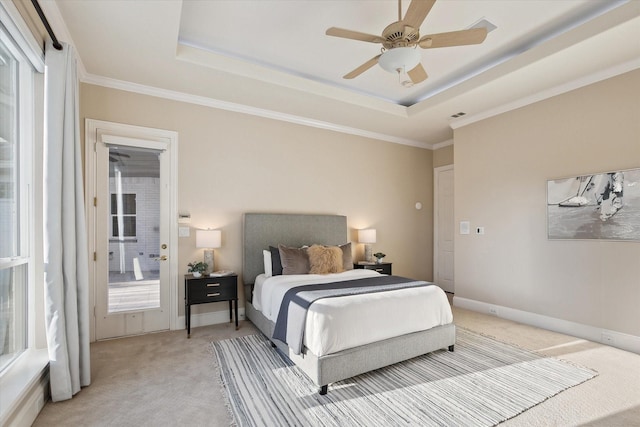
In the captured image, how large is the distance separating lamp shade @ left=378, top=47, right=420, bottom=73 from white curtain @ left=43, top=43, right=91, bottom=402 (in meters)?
2.59

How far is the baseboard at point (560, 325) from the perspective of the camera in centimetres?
320

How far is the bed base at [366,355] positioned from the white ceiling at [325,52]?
114 inches

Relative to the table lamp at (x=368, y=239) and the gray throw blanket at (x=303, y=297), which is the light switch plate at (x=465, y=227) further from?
the gray throw blanket at (x=303, y=297)

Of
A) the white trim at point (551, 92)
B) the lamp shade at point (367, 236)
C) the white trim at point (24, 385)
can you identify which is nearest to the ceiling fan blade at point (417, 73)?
the white trim at point (551, 92)

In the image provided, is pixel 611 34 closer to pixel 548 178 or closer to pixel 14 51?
pixel 548 178

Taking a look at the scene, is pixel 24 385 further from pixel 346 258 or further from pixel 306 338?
pixel 346 258

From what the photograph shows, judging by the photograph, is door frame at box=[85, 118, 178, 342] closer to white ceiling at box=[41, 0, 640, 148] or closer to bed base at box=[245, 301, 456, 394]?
white ceiling at box=[41, 0, 640, 148]

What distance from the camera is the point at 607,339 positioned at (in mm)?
3324

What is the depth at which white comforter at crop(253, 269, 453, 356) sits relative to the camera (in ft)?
7.97

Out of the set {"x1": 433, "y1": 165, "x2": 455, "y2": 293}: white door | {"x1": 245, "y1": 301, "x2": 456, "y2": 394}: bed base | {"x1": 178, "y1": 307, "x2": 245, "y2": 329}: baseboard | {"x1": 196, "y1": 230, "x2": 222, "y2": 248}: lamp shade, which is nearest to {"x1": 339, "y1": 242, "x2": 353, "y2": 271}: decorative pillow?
{"x1": 245, "y1": 301, "x2": 456, "y2": 394}: bed base

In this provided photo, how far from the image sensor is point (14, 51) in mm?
2234

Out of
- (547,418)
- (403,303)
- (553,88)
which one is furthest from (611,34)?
(547,418)

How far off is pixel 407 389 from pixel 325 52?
3.38 meters

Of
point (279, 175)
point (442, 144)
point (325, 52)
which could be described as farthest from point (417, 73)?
point (442, 144)
